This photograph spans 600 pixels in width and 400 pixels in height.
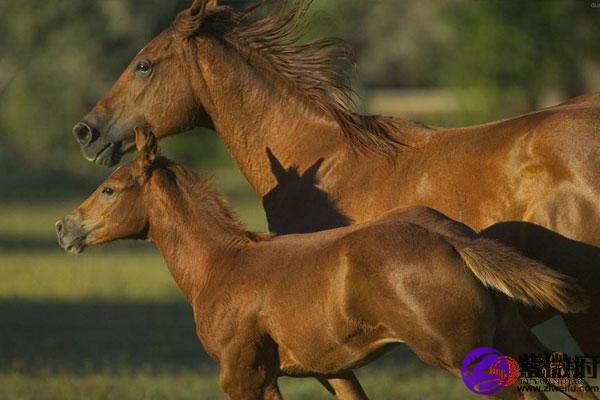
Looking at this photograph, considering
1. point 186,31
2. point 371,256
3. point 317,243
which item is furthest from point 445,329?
point 186,31

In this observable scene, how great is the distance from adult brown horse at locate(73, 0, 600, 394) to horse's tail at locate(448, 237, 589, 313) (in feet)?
2.18

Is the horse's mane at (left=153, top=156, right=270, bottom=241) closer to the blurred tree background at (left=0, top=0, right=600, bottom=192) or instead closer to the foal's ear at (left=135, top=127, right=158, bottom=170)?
the foal's ear at (left=135, top=127, right=158, bottom=170)

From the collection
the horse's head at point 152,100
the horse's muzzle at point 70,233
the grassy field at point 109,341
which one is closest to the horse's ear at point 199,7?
the horse's head at point 152,100

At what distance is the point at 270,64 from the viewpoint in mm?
7238

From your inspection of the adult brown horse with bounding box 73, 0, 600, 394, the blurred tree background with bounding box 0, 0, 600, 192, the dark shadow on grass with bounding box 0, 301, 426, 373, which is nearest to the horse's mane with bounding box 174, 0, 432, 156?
the adult brown horse with bounding box 73, 0, 600, 394

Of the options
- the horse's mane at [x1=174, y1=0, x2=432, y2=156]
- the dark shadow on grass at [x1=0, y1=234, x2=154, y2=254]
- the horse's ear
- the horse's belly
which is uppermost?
the horse's ear

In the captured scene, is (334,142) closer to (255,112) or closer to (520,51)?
(255,112)

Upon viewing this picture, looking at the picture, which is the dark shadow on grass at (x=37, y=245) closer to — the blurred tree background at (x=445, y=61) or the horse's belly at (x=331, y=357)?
the blurred tree background at (x=445, y=61)

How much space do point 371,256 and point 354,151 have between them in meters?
1.37

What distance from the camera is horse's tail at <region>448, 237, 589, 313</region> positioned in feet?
17.6

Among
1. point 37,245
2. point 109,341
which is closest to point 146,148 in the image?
point 109,341

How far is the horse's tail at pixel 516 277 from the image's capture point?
5352mm

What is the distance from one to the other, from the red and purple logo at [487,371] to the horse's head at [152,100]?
258cm

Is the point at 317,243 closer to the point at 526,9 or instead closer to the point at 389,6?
the point at 526,9
